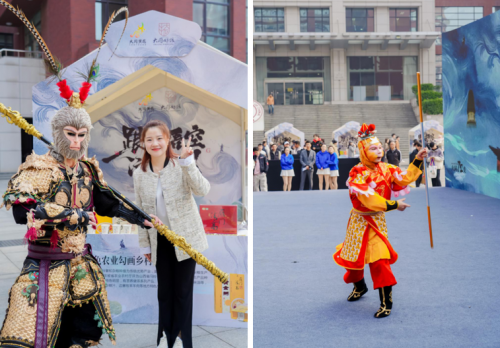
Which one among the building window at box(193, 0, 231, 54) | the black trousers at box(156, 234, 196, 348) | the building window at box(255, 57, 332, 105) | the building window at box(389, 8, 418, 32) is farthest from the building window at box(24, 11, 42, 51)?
the building window at box(389, 8, 418, 32)

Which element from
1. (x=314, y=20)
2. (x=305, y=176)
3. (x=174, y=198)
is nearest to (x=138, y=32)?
(x=174, y=198)

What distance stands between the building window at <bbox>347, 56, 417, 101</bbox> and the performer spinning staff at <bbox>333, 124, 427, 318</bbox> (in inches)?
1304

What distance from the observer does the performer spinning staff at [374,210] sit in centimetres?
441

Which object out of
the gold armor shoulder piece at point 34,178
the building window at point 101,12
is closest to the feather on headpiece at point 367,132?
the gold armor shoulder piece at point 34,178

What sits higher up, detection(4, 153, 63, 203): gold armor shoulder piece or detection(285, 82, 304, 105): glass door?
detection(285, 82, 304, 105): glass door

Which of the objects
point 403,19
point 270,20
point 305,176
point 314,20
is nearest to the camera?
point 305,176

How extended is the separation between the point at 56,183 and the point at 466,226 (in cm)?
716

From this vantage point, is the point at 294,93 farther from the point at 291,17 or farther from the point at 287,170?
the point at 287,170

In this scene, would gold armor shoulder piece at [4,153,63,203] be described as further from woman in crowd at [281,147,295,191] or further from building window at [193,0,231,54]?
building window at [193,0,231,54]

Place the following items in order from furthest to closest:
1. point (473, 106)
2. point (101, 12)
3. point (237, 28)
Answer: point (237, 28) < point (101, 12) < point (473, 106)

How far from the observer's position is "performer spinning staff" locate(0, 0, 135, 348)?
284cm

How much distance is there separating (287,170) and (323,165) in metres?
0.96

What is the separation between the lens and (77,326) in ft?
10.5

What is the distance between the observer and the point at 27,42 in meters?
25.8
